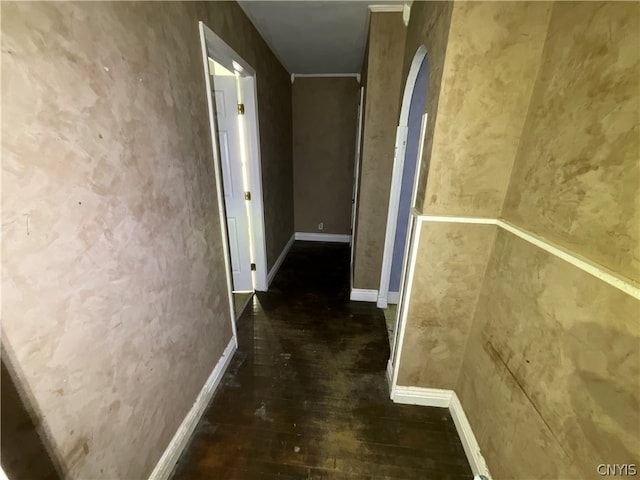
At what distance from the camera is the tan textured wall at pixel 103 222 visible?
0.68 m

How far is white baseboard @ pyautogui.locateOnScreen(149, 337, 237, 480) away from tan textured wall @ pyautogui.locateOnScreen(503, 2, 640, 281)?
1.89 meters

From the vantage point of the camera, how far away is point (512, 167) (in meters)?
1.20

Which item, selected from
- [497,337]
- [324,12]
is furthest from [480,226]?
[324,12]

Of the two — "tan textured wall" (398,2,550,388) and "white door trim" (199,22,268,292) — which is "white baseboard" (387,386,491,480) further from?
"white door trim" (199,22,268,292)

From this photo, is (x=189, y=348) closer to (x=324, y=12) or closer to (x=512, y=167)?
(x=512, y=167)

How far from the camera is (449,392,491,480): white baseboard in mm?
1279

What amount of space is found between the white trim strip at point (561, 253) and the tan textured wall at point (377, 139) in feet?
3.65

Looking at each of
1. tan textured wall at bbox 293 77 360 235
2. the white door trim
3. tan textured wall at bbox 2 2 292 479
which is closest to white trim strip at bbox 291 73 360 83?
tan textured wall at bbox 293 77 360 235

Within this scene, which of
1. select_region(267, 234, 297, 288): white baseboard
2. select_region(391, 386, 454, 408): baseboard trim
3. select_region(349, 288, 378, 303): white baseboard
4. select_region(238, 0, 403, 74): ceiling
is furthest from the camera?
select_region(267, 234, 297, 288): white baseboard

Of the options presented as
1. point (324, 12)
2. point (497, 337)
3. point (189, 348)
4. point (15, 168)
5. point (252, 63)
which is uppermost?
point (324, 12)

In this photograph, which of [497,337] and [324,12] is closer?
[497,337]

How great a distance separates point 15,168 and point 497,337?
1773 millimetres

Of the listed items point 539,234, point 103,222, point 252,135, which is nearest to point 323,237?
point 252,135

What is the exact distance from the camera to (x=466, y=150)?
121cm
